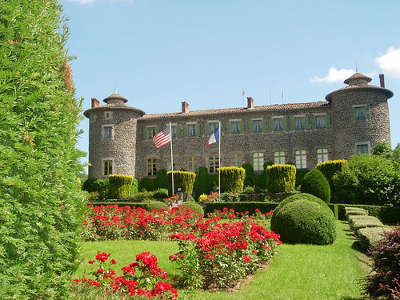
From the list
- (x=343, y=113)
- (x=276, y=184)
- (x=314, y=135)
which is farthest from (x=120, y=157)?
(x=343, y=113)

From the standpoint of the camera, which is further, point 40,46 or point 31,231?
point 40,46

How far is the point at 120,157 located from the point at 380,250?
92.4 feet

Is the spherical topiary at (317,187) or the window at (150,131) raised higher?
the window at (150,131)

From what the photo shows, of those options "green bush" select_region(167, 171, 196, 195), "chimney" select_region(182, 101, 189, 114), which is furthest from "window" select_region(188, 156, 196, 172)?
"chimney" select_region(182, 101, 189, 114)

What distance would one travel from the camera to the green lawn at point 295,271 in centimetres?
616

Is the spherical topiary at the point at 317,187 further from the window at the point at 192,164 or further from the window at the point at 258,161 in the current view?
the window at the point at 192,164

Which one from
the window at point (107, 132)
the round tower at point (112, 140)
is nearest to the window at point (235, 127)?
the round tower at point (112, 140)

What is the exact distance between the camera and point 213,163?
31.9m

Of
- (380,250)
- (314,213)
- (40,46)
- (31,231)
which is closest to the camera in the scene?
(31,231)

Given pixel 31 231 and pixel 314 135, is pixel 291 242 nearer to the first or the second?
pixel 31 231

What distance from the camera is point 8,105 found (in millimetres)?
2750

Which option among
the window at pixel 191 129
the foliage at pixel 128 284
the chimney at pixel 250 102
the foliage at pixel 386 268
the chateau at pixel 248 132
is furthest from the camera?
the window at pixel 191 129

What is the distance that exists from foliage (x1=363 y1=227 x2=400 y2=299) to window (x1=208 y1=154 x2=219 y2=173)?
26.0 m

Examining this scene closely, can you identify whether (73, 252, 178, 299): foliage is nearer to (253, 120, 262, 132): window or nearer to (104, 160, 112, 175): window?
(253, 120, 262, 132): window
